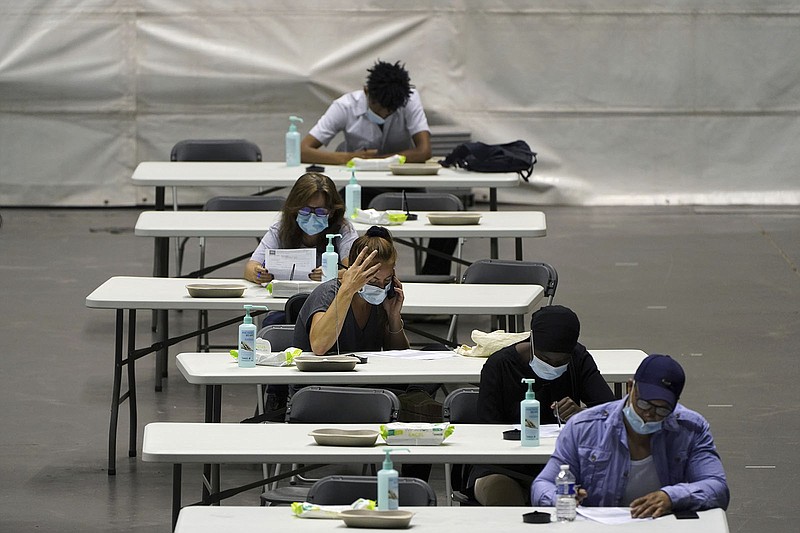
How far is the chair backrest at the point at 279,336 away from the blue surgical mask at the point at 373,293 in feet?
1.43

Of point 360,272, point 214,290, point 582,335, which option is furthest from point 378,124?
point 360,272

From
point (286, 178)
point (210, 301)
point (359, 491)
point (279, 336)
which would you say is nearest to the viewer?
point (359, 491)

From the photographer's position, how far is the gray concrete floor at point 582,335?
21.7 ft

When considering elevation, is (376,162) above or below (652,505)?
above

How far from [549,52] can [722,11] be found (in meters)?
1.72

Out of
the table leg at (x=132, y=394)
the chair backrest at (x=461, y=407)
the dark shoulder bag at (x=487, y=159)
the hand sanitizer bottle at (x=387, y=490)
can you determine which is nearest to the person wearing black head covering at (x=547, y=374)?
the chair backrest at (x=461, y=407)

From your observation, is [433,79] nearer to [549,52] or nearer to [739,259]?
[549,52]

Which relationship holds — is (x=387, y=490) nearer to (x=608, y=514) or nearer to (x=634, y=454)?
(x=608, y=514)

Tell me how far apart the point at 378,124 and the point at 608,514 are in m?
6.23

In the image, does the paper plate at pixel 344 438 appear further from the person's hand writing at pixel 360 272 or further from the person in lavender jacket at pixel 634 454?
the person's hand writing at pixel 360 272

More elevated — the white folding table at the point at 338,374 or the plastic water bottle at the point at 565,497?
the white folding table at the point at 338,374

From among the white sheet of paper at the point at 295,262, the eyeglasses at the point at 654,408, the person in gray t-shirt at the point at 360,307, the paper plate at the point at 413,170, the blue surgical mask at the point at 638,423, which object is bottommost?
the blue surgical mask at the point at 638,423

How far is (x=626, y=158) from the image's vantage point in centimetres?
1452

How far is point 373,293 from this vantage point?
20.4ft
